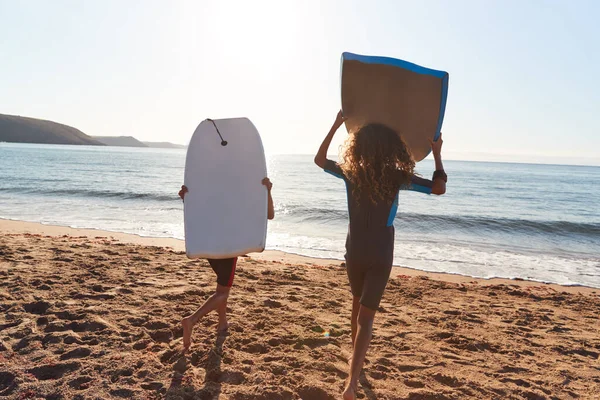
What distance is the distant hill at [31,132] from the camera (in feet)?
377

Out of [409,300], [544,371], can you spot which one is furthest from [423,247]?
[544,371]

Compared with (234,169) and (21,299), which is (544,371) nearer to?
(234,169)

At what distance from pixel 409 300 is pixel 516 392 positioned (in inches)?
87.3

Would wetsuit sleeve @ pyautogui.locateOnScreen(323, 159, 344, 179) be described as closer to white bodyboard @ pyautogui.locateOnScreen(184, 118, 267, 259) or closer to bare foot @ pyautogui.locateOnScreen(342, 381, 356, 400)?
white bodyboard @ pyautogui.locateOnScreen(184, 118, 267, 259)

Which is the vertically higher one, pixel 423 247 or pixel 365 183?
pixel 365 183

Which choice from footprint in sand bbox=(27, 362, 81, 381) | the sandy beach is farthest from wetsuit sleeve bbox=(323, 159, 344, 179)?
footprint in sand bbox=(27, 362, 81, 381)

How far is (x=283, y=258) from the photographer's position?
7.80 meters

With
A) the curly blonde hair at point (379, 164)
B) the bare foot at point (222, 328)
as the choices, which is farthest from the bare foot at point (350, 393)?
the bare foot at point (222, 328)

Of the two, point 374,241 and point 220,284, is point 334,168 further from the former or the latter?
point 220,284

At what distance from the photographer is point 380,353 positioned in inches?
134

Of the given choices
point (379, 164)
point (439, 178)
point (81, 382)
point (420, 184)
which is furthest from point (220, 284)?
point (439, 178)

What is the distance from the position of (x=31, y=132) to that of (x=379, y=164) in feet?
457

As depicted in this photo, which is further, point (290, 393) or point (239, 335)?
point (239, 335)

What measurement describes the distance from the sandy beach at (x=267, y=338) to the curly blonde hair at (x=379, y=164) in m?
1.41
